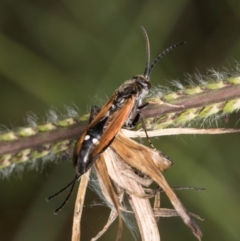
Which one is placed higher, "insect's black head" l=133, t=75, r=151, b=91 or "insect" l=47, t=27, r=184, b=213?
"insect's black head" l=133, t=75, r=151, b=91

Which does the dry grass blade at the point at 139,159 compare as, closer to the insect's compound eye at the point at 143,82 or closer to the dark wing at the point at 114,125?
the dark wing at the point at 114,125

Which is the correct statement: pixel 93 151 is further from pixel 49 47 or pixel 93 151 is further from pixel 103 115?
pixel 49 47

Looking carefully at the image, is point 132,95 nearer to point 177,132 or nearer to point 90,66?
point 177,132

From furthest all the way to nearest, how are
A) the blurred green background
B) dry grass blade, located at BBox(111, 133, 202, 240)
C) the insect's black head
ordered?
the blurred green background < the insect's black head < dry grass blade, located at BBox(111, 133, 202, 240)

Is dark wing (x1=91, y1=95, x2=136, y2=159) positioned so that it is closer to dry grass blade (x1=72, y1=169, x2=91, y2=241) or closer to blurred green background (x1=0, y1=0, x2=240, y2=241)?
dry grass blade (x1=72, y1=169, x2=91, y2=241)

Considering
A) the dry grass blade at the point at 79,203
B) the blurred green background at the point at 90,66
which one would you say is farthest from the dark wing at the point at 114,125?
the blurred green background at the point at 90,66

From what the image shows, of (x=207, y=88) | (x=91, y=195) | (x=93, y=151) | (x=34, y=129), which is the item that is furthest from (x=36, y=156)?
(x=91, y=195)

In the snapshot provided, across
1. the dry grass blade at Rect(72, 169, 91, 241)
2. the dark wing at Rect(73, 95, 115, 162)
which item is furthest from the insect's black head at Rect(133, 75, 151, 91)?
the dry grass blade at Rect(72, 169, 91, 241)
